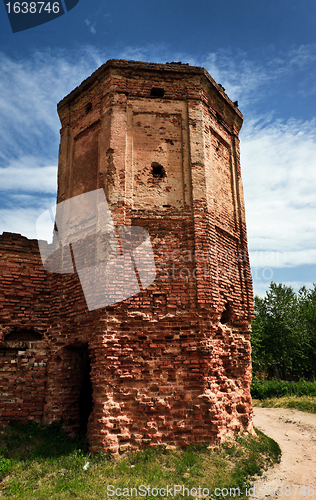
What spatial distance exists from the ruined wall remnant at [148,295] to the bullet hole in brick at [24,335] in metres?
0.05

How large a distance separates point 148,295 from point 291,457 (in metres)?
4.67

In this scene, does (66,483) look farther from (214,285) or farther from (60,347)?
(214,285)

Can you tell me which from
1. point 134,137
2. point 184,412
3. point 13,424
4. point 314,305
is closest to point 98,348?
point 184,412

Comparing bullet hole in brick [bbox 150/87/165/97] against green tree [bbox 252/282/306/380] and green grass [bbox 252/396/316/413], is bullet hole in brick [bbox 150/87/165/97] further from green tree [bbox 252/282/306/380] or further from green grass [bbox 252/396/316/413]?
green tree [bbox 252/282/306/380]

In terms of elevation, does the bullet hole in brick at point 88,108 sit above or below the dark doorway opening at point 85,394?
above

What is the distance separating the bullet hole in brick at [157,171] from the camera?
7859 mm

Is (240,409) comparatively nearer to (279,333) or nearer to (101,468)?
(101,468)

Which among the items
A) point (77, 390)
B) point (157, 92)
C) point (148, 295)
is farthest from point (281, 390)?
point (157, 92)

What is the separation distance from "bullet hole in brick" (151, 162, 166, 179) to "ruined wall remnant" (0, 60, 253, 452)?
0.17ft

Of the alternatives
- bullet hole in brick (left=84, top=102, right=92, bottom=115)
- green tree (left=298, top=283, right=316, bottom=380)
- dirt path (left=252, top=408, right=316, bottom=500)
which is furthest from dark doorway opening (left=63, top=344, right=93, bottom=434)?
green tree (left=298, top=283, right=316, bottom=380)

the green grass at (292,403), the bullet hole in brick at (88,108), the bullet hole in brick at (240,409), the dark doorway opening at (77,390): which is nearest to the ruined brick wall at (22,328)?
Result: the dark doorway opening at (77,390)

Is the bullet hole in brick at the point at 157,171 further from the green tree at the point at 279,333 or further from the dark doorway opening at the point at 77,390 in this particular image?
the green tree at the point at 279,333

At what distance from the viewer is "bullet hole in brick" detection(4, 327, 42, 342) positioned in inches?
299

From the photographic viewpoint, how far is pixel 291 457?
282 inches
